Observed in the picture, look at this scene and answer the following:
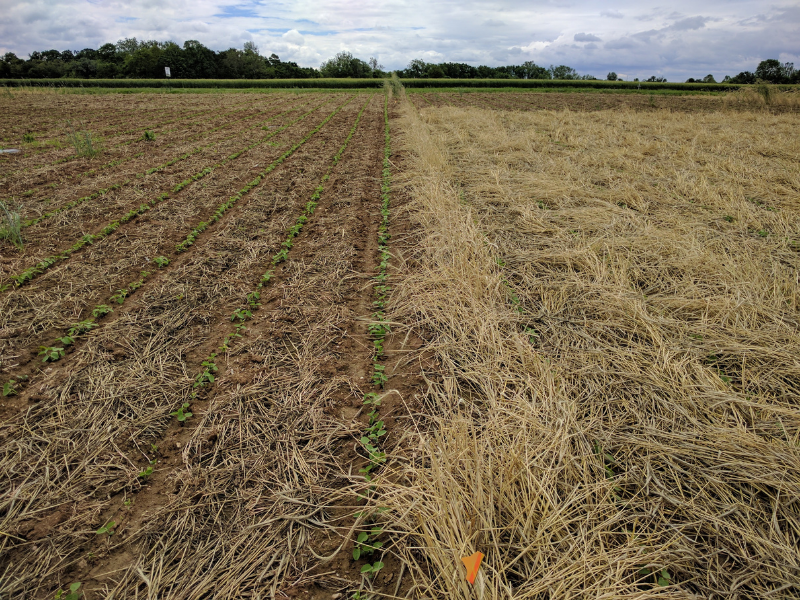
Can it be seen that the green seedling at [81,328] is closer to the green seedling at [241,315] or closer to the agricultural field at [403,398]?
the agricultural field at [403,398]

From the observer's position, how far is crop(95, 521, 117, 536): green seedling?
6.89 ft

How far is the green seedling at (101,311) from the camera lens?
384cm

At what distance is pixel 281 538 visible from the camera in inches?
82.0

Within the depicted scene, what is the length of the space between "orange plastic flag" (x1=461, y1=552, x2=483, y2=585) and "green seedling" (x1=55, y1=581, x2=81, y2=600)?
1.80 m

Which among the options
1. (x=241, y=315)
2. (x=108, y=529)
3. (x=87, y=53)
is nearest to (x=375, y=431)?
(x=108, y=529)

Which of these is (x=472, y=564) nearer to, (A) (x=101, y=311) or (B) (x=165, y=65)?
(A) (x=101, y=311)

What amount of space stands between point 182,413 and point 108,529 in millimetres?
828

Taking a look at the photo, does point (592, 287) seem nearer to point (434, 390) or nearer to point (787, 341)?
point (787, 341)

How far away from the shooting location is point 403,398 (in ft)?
9.82

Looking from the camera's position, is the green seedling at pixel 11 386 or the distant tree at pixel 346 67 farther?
the distant tree at pixel 346 67

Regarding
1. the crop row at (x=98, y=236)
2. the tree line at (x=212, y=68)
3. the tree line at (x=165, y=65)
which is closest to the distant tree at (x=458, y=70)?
the tree line at (x=212, y=68)

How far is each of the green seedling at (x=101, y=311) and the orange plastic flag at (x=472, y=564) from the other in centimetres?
393

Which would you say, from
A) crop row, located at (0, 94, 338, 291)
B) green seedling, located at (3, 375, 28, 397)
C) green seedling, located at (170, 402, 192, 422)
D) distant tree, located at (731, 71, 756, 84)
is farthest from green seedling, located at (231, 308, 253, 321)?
distant tree, located at (731, 71, 756, 84)

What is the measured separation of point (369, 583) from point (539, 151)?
10.7 m
